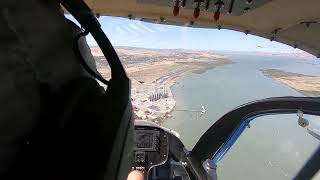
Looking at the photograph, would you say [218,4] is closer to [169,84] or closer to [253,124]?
[253,124]

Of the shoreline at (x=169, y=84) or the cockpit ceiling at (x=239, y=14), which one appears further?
the shoreline at (x=169, y=84)

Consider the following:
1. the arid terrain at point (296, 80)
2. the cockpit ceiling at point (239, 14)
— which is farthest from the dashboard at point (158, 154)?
the arid terrain at point (296, 80)

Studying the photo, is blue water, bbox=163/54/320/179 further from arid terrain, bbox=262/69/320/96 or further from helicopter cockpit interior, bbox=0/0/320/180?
helicopter cockpit interior, bbox=0/0/320/180

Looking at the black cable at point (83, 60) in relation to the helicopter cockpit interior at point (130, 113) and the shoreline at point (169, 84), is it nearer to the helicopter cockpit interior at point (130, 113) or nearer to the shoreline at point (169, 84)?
the helicopter cockpit interior at point (130, 113)

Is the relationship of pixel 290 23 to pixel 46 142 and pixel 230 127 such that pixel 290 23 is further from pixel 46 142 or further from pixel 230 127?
pixel 46 142

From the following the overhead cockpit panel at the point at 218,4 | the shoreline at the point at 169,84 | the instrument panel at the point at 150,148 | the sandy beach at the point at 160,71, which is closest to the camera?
the overhead cockpit panel at the point at 218,4

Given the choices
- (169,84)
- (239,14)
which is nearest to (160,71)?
(169,84)

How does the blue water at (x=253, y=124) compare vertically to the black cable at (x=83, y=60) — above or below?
below
